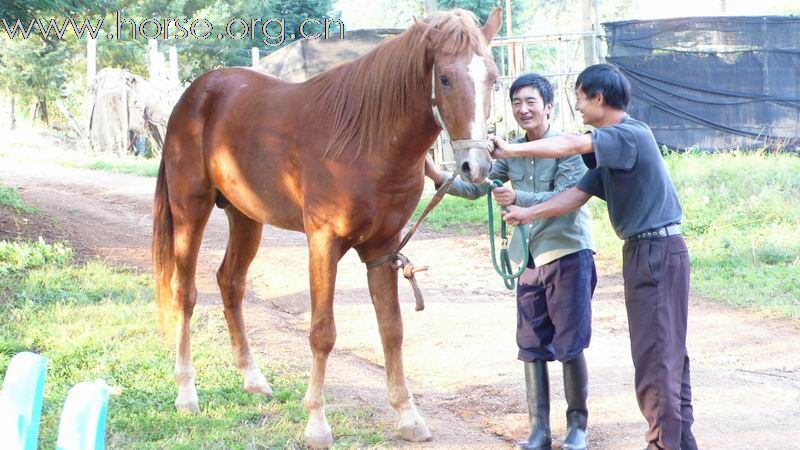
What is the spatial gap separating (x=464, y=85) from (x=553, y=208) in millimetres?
692

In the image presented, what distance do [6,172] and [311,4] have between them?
38.3 feet

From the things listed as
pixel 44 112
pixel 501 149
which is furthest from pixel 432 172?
pixel 44 112

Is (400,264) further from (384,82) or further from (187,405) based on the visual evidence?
(187,405)

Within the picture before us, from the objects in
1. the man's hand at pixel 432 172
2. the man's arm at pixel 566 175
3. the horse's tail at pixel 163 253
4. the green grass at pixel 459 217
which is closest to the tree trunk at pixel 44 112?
the green grass at pixel 459 217

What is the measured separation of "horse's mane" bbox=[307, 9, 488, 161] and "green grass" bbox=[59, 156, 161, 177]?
1160 centimetres

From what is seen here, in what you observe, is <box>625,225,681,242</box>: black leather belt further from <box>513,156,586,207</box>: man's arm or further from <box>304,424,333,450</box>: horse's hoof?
<box>304,424,333,450</box>: horse's hoof

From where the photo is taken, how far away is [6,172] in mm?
15289

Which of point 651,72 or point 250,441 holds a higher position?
point 651,72

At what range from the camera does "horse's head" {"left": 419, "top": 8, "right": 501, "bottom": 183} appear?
368cm

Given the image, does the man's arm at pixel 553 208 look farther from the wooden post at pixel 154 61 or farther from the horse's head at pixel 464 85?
the wooden post at pixel 154 61

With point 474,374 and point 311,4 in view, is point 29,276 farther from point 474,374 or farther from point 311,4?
point 311,4

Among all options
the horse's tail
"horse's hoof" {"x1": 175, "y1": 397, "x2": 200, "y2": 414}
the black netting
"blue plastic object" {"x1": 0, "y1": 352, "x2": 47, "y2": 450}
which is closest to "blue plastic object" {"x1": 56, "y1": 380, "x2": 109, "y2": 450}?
"blue plastic object" {"x1": 0, "y1": 352, "x2": 47, "y2": 450}

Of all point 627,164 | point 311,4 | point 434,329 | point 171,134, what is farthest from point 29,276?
point 311,4

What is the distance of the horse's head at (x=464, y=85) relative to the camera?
3.68m
